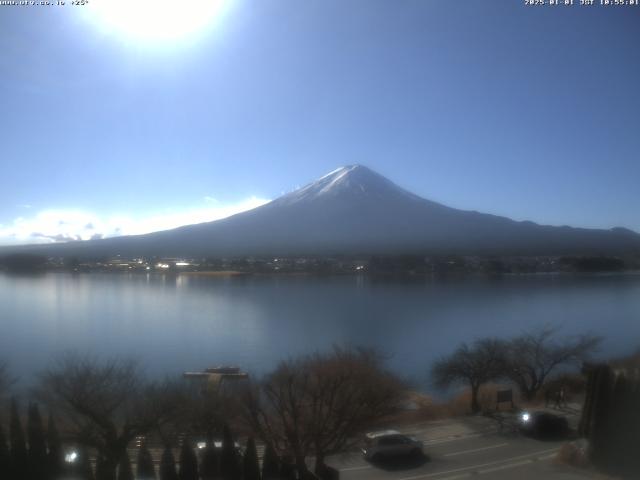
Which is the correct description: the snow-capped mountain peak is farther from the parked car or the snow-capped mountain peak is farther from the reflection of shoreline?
the parked car

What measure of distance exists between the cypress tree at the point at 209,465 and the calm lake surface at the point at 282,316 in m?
3.62

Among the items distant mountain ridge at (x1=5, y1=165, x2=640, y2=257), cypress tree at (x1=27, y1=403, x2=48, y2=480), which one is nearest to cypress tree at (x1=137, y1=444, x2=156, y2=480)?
cypress tree at (x1=27, y1=403, x2=48, y2=480)

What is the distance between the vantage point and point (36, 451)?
329 cm

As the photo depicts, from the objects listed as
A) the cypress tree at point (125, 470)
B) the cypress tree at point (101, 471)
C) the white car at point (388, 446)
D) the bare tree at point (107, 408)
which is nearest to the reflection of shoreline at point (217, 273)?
the bare tree at point (107, 408)

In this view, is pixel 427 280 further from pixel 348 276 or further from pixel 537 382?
pixel 537 382

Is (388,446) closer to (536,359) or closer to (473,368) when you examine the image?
(473,368)

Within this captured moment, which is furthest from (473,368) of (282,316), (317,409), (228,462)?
(282,316)

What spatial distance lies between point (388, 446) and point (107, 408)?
1.95 m

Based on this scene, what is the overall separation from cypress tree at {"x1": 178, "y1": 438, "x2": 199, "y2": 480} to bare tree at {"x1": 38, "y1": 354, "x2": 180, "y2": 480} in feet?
1.35

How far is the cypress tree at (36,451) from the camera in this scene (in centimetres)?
325

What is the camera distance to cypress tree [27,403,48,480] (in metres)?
3.25

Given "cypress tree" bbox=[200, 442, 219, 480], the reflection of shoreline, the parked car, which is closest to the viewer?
"cypress tree" bbox=[200, 442, 219, 480]

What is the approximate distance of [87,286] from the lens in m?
19.0

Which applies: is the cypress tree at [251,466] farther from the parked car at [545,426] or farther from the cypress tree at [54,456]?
the parked car at [545,426]
